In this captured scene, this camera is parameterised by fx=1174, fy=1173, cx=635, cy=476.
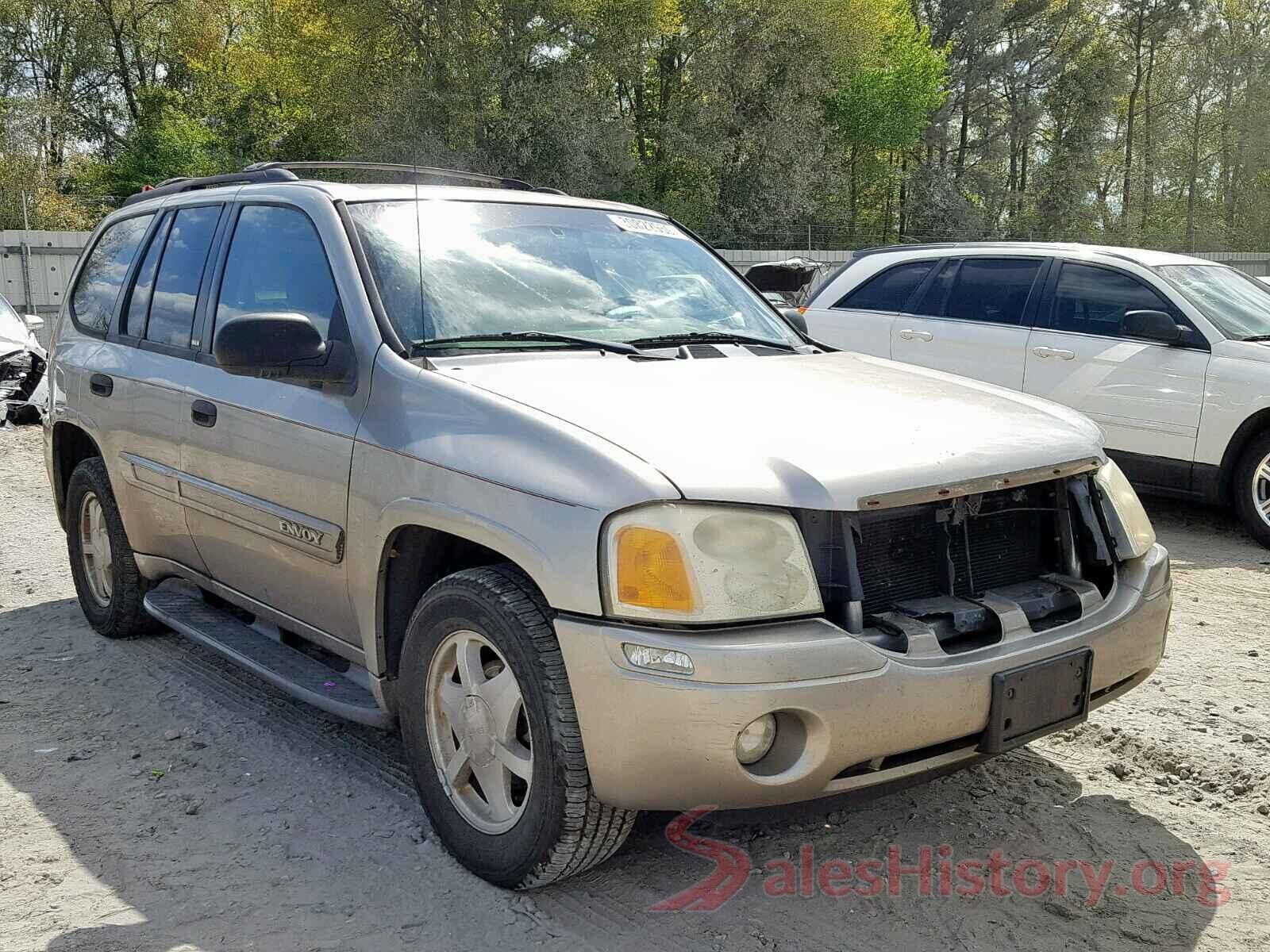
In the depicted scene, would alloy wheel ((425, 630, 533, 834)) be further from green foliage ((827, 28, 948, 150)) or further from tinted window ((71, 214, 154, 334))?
green foliage ((827, 28, 948, 150))

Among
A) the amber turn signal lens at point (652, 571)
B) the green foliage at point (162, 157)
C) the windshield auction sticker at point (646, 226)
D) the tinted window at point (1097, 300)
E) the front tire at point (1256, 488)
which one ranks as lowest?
the front tire at point (1256, 488)

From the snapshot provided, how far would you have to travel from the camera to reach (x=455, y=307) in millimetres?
3527

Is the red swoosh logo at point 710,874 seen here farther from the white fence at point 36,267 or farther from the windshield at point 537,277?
the white fence at point 36,267

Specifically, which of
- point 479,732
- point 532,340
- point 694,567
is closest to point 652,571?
point 694,567

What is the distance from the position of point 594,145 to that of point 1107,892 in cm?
3273

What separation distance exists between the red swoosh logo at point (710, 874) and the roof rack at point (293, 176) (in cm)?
230

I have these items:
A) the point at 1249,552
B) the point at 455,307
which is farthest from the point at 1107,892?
the point at 1249,552

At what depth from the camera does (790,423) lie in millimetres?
2994

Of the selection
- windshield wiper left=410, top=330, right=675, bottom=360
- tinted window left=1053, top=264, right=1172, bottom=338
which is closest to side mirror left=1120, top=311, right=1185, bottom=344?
tinted window left=1053, top=264, right=1172, bottom=338

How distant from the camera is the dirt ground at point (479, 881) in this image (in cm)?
284

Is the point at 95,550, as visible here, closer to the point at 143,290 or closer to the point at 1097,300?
the point at 143,290

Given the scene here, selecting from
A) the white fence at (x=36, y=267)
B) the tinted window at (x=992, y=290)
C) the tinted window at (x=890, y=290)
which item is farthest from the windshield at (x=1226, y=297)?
the white fence at (x=36, y=267)

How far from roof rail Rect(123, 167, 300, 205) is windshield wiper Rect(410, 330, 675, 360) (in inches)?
45.5

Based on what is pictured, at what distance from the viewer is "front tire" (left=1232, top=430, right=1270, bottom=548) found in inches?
275
